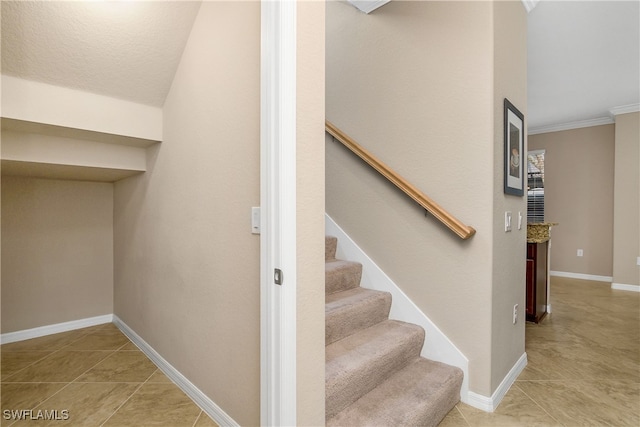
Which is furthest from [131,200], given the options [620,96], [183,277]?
[620,96]

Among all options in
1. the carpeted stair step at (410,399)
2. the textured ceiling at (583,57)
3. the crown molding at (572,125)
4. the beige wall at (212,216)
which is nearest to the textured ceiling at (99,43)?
the beige wall at (212,216)

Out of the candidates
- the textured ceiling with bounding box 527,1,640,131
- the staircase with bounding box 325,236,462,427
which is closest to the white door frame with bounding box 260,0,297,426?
the staircase with bounding box 325,236,462,427

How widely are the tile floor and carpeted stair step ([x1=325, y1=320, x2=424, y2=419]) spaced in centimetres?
41

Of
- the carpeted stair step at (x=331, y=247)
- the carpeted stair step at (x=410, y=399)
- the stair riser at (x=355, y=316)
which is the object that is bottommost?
the carpeted stair step at (x=410, y=399)

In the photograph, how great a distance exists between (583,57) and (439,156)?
2.66 meters

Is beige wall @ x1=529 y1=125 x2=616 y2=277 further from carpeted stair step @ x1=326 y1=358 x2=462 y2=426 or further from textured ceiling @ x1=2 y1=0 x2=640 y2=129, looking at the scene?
carpeted stair step @ x1=326 y1=358 x2=462 y2=426

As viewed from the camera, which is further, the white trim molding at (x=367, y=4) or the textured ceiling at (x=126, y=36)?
the white trim molding at (x=367, y=4)

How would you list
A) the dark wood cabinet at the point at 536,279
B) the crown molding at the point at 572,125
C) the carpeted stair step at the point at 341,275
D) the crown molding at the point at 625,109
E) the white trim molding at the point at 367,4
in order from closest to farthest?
the carpeted stair step at the point at 341,275 < the white trim molding at the point at 367,4 < the dark wood cabinet at the point at 536,279 < the crown molding at the point at 625,109 < the crown molding at the point at 572,125

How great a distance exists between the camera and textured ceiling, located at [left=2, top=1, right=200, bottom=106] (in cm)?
153

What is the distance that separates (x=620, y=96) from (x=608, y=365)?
12.4 feet

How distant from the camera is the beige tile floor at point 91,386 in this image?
1.73 meters

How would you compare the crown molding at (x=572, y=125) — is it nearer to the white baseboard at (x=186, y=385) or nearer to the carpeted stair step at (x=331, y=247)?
the carpeted stair step at (x=331, y=247)

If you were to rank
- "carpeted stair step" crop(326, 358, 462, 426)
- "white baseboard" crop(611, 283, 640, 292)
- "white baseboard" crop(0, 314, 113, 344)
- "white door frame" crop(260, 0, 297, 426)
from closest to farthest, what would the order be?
"white door frame" crop(260, 0, 297, 426)
"carpeted stair step" crop(326, 358, 462, 426)
"white baseboard" crop(0, 314, 113, 344)
"white baseboard" crop(611, 283, 640, 292)

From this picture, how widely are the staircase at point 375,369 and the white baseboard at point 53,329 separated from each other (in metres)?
2.50
